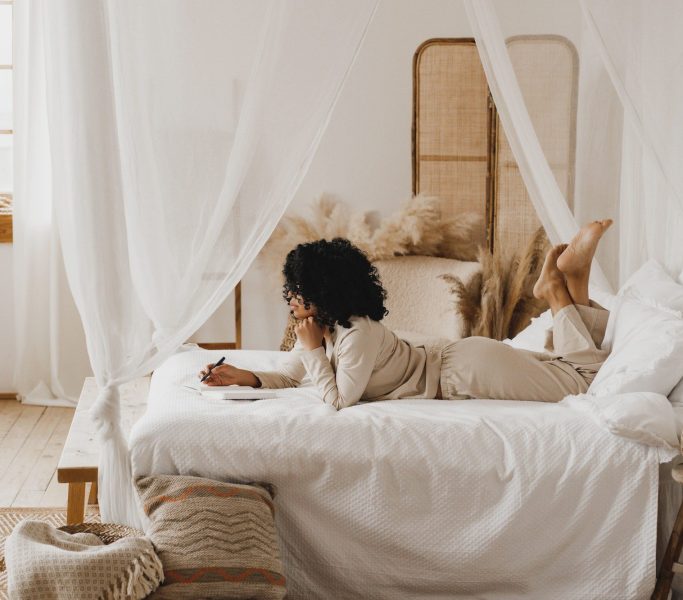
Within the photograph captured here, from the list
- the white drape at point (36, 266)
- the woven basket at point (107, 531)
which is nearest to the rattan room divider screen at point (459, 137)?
the white drape at point (36, 266)

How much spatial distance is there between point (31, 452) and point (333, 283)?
70.1 inches

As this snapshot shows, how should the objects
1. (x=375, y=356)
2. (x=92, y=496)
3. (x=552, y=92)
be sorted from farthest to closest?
(x=92, y=496) → (x=552, y=92) → (x=375, y=356)

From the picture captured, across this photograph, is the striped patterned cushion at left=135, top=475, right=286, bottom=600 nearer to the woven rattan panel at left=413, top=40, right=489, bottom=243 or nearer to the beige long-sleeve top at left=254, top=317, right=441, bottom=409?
the beige long-sleeve top at left=254, top=317, right=441, bottom=409

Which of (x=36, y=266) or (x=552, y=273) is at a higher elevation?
(x=552, y=273)

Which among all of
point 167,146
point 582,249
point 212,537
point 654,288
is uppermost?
point 167,146

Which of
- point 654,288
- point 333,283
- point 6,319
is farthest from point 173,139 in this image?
point 6,319

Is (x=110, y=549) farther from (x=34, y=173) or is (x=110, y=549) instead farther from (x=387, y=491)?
(x=34, y=173)

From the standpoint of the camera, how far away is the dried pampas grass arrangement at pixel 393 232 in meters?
4.39

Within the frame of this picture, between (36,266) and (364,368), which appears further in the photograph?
(36,266)

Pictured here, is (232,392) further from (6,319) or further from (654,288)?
(6,319)

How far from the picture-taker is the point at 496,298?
161 inches

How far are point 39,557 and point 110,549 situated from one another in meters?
0.15

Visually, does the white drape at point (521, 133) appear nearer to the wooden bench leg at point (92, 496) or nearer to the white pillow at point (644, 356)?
the white pillow at point (644, 356)

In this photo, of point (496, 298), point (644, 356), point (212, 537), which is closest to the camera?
point (212, 537)
